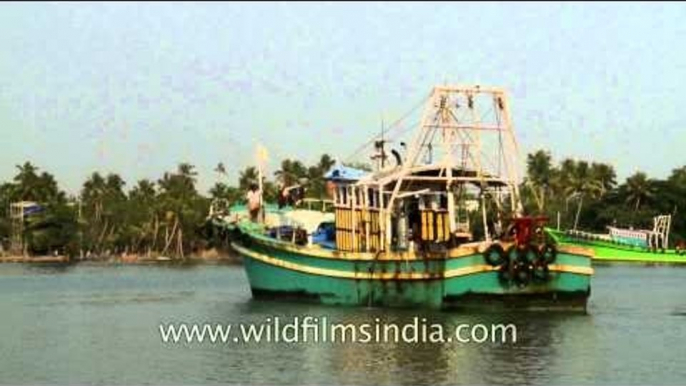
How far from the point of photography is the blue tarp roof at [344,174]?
44.1 m

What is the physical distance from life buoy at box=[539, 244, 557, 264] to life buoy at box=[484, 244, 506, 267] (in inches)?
49.9

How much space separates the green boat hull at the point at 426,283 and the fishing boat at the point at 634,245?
52.9 meters

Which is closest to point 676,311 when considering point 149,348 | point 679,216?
point 149,348

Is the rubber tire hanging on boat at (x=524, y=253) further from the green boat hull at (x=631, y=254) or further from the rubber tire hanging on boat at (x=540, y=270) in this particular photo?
the green boat hull at (x=631, y=254)

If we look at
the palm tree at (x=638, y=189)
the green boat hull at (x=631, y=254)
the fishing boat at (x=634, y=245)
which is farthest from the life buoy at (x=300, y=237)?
the palm tree at (x=638, y=189)

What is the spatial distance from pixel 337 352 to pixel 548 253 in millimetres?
9669

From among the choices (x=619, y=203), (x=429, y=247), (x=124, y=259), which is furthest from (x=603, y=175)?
(x=429, y=247)

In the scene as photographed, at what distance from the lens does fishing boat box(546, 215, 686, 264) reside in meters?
94.9

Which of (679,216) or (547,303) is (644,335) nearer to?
(547,303)

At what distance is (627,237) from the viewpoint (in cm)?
9944

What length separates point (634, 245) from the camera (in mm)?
97625

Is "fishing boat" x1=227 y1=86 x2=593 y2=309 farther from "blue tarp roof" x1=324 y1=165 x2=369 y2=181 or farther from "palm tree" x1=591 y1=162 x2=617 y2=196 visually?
"palm tree" x1=591 y1=162 x2=617 y2=196

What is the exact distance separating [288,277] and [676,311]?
549 inches

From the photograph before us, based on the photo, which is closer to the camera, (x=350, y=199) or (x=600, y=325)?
(x=600, y=325)
